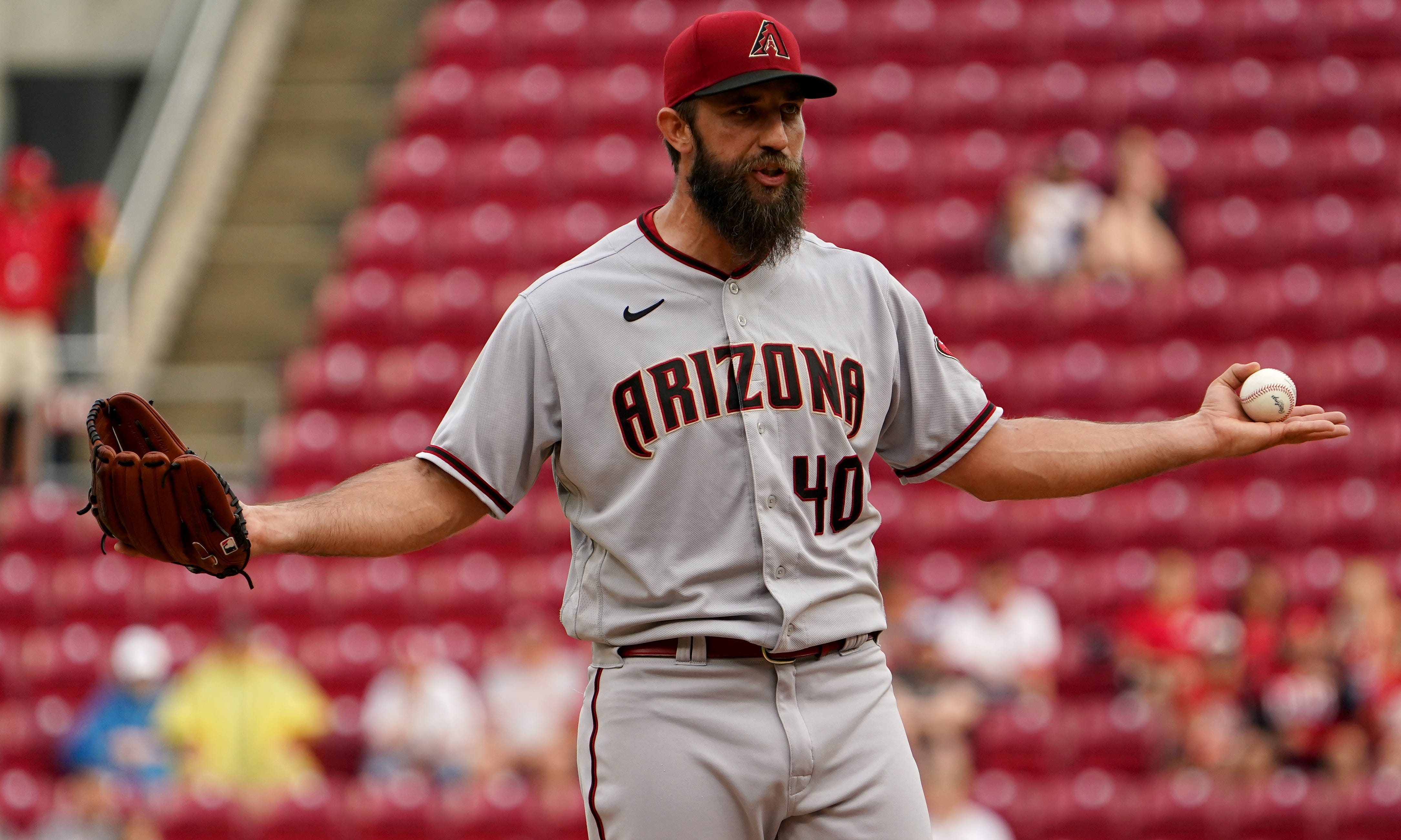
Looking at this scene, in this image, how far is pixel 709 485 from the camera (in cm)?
250

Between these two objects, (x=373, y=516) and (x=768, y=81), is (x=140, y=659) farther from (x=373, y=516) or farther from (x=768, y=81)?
(x=768, y=81)

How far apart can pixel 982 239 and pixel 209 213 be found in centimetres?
513

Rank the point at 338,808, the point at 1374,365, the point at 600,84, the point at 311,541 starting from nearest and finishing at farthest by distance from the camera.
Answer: the point at 311,541 < the point at 338,808 < the point at 1374,365 < the point at 600,84

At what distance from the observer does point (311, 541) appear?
2.41 meters

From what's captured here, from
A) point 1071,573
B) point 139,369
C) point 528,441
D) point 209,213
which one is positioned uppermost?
point 209,213

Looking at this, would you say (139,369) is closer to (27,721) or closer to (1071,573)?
(27,721)

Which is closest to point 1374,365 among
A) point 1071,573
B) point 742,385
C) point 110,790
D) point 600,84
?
point 1071,573

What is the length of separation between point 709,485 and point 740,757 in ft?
1.28

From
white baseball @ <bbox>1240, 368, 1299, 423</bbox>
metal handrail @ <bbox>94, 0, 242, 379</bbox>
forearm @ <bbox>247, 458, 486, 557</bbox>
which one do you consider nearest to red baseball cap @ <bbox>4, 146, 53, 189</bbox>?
metal handrail @ <bbox>94, 0, 242, 379</bbox>

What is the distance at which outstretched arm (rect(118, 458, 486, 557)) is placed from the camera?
7.86 feet

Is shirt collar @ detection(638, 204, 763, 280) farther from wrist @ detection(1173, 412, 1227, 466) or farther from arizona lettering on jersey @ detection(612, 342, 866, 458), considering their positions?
wrist @ detection(1173, 412, 1227, 466)

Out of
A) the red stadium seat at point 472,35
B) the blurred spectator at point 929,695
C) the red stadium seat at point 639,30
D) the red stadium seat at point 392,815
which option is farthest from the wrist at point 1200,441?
the red stadium seat at point 472,35

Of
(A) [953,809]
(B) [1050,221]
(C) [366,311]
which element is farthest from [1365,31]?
(A) [953,809]

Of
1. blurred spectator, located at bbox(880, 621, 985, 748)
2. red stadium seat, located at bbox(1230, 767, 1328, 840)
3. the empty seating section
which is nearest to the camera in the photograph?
red stadium seat, located at bbox(1230, 767, 1328, 840)
